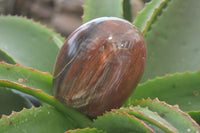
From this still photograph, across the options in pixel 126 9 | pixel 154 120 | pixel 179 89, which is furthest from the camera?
pixel 126 9

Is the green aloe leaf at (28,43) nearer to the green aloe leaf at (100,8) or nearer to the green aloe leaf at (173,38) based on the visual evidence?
the green aloe leaf at (100,8)

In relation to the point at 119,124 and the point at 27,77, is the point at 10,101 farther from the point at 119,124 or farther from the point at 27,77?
the point at 119,124

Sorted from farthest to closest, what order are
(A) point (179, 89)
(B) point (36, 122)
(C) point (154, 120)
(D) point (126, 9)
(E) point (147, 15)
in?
(D) point (126, 9) < (E) point (147, 15) < (A) point (179, 89) < (B) point (36, 122) < (C) point (154, 120)

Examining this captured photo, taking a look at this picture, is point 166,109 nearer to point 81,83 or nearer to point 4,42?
point 81,83

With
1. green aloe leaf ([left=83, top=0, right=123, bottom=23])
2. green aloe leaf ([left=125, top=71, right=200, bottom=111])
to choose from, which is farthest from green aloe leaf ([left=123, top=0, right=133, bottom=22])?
green aloe leaf ([left=125, top=71, right=200, bottom=111])

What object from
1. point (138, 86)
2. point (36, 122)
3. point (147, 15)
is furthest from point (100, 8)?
point (36, 122)

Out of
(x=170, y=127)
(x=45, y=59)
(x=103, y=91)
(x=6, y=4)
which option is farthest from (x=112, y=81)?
(x=6, y=4)
